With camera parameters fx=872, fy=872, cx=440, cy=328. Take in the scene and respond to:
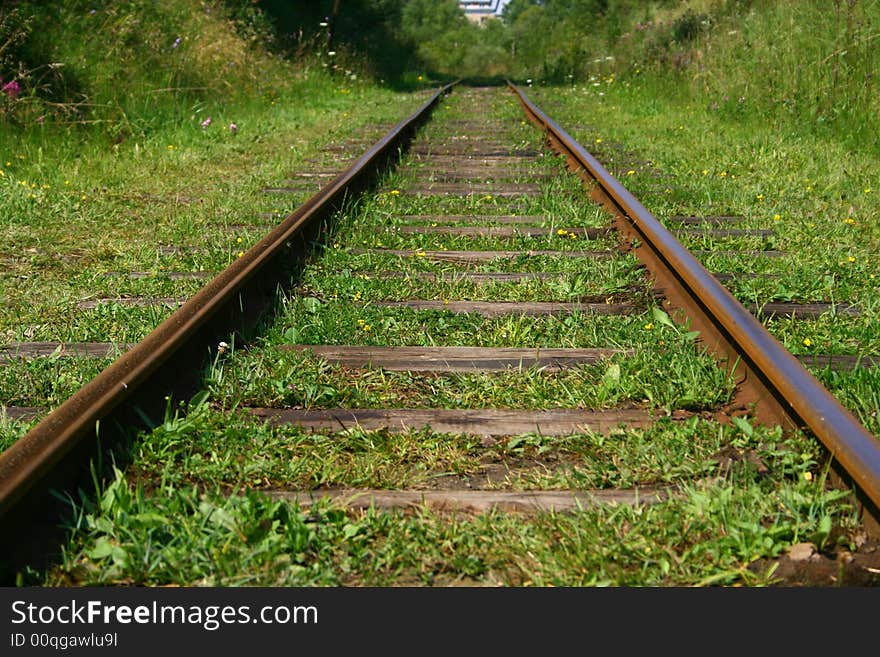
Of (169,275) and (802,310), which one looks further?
(169,275)

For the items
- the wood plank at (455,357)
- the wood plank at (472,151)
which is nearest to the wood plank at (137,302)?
the wood plank at (455,357)

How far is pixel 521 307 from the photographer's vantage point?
361 cm

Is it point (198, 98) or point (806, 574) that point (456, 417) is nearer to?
point (806, 574)

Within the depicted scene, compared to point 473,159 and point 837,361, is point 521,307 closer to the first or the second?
point 837,361

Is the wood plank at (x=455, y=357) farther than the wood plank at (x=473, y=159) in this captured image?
No

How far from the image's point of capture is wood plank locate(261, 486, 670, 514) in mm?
2188

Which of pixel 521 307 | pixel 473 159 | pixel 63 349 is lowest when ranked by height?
pixel 63 349

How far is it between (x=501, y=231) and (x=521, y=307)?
1406mm

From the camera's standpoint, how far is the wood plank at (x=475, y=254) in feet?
14.4

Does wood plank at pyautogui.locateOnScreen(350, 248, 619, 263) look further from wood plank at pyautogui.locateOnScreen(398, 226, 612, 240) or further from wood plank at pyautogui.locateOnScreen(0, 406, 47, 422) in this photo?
wood plank at pyautogui.locateOnScreen(0, 406, 47, 422)

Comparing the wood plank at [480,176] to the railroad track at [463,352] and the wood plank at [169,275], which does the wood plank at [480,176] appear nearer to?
the railroad track at [463,352]

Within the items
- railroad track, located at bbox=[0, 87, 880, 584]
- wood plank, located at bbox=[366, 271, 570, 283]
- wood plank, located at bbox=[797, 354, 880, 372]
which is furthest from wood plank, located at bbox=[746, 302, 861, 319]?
wood plank, located at bbox=[366, 271, 570, 283]

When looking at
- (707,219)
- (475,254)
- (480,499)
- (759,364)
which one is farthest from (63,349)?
(707,219)

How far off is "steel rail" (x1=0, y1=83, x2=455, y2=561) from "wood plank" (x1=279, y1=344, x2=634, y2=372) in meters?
0.32
